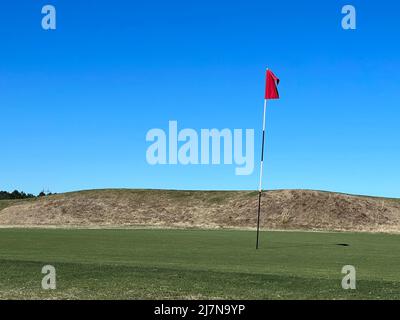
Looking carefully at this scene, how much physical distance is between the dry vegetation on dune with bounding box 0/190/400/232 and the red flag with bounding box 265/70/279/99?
43.9m

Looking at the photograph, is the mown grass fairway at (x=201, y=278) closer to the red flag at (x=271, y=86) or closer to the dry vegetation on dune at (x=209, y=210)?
the red flag at (x=271, y=86)

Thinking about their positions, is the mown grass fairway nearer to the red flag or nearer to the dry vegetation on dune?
the red flag

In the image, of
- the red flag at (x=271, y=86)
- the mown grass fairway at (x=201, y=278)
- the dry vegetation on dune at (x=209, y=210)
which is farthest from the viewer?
the dry vegetation on dune at (x=209, y=210)

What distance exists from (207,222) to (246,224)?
220 inches

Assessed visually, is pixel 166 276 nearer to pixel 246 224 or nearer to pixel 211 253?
pixel 211 253

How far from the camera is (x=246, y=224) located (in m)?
78.7

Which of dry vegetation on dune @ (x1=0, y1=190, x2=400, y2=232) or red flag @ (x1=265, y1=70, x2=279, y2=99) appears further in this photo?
dry vegetation on dune @ (x1=0, y1=190, x2=400, y2=232)

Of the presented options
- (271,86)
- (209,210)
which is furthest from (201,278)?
(209,210)

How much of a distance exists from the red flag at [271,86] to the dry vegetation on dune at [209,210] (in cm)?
4387

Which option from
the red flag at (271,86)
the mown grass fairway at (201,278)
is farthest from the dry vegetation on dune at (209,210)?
the mown grass fairway at (201,278)

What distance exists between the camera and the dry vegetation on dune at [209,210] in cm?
7806

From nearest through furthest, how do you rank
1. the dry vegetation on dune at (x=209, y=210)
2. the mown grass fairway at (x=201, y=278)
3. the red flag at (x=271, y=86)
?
the mown grass fairway at (x=201, y=278), the red flag at (x=271, y=86), the dry vegetation on dune at (x=209, y=210)

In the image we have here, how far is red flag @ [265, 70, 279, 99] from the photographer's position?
1201 inches

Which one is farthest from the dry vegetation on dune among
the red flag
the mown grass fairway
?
the mown grass fairway
